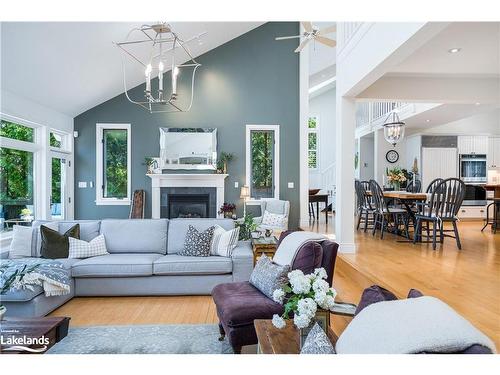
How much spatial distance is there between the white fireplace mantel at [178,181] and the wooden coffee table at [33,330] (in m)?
4.96

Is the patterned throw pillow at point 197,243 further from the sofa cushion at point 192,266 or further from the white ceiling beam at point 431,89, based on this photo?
the white ceiling beam at point 431,89

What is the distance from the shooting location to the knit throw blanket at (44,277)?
9.98 ft

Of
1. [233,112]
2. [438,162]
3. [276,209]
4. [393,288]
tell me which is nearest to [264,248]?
[393,288]

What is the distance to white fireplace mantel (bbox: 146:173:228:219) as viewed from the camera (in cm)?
732

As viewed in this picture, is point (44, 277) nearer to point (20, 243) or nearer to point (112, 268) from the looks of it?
point (112, 268)

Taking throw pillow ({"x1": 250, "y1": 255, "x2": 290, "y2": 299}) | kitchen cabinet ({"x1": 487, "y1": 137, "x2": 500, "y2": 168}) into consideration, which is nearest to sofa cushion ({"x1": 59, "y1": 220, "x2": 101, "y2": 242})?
throw pillow ({"x1": 250, "y1": 255, "x2": 290, "y2": 299})

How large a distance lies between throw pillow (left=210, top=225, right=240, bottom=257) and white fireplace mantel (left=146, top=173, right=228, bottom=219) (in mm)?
3327

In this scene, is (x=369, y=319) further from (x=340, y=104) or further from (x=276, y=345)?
(x=340, y=104)

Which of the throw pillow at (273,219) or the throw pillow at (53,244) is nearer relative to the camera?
the throw pillow at (53,244)

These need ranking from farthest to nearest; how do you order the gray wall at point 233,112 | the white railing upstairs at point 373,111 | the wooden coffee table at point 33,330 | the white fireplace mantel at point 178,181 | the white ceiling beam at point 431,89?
the white railing upstairs at point 373,111, the gray wall at point 233,112, the white fireplace mantel at point 178,181, the white ceiling beam at point 431,89, the wooden coffee table at point 33,330

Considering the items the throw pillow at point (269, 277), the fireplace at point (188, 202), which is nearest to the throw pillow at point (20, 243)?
the throw pillow at point (269, 277)

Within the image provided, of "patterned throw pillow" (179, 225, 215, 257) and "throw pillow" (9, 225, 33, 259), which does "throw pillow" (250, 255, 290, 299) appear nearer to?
"patterned throw pillow" (179, 225, 215, 257)

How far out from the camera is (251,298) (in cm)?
259

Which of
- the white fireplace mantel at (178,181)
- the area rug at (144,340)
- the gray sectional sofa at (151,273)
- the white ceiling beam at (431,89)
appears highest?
the white ceiling beam at (431,89)
